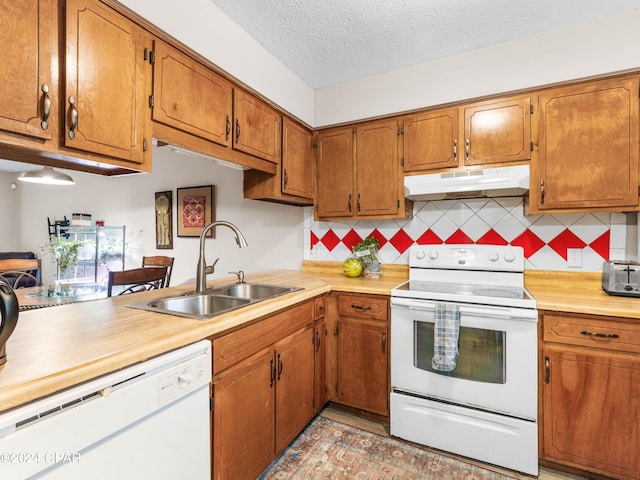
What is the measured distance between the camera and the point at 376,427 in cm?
201

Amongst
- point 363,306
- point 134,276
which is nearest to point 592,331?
point 363,306

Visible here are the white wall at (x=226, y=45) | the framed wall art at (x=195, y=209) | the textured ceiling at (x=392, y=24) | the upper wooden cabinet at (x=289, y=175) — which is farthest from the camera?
the framed wall art at (x=195, y=209)

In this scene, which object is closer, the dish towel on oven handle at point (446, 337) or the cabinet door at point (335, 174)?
the dish towel on oven handle at point (446, 337)

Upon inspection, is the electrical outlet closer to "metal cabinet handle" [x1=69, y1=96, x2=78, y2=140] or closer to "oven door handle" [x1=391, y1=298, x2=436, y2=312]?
"oven door handle" [x1=391, y1=298, x2=436, y2=312]

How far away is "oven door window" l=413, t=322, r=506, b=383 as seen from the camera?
5.43 feet

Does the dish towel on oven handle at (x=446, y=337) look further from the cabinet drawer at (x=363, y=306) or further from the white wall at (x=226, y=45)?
the white wall at (x=226, y=45)

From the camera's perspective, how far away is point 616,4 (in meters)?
1.64

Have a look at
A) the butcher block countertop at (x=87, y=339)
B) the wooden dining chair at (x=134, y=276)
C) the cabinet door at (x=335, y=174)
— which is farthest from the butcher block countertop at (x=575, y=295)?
the wooden dining chair at (x=134, y=276)

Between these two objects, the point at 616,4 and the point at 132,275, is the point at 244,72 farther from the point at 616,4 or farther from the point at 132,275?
the point at 616,4

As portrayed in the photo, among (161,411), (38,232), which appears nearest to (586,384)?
(161,411)

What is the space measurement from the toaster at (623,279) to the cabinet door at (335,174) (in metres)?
1.56

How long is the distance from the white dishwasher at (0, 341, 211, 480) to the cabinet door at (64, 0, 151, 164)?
0.83 metres

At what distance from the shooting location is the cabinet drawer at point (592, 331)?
1.45 m

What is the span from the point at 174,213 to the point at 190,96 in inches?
99.9
